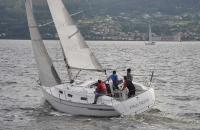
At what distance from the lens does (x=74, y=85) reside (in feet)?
122

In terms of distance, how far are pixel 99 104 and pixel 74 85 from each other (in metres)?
4.30

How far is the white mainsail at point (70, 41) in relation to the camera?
38.0m

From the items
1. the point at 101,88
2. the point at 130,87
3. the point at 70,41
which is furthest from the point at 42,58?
the point at 130,87

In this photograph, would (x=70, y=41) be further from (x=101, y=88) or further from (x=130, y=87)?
(x=130, y=87)

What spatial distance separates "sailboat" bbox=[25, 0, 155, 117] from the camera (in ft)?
110

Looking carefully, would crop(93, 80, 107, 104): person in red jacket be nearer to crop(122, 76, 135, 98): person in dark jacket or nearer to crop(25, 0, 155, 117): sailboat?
crop(25, 0, 155, 117): sailboat

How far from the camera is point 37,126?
32.8 metres

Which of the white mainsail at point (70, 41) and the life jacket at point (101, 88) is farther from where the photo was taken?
the white mainsail at point (70, 41)

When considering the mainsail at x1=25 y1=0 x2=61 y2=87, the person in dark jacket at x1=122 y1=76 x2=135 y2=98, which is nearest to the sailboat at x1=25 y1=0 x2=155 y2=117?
the mainsail at x1=25 y1=0 x2=61 y2=87

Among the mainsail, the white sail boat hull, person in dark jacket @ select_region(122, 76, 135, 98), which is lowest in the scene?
the white sail boat hull

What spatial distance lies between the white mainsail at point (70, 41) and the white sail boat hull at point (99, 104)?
8.13 feet

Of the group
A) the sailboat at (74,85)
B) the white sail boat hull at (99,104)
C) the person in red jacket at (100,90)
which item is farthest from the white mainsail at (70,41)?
the person in red jacket at (100,90)

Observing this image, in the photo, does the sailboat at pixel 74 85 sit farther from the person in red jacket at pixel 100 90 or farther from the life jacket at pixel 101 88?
the life jacket at pixel 101 88

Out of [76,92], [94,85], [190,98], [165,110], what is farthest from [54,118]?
[190,98]
